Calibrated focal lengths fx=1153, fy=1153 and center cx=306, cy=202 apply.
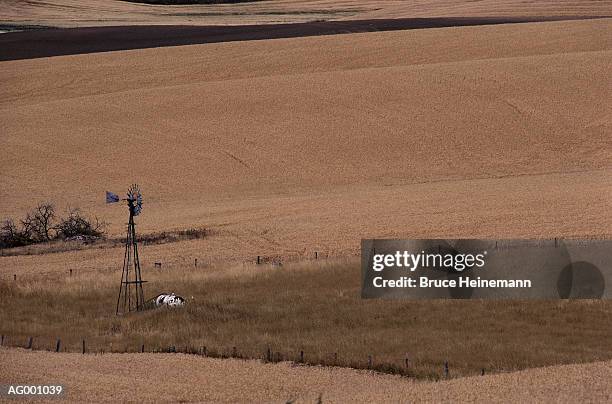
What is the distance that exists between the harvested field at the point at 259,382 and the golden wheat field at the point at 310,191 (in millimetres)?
85

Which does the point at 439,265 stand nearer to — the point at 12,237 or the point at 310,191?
the point at 12,237

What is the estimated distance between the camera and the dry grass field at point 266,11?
8712cm

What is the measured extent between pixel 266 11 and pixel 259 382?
79.6 metres

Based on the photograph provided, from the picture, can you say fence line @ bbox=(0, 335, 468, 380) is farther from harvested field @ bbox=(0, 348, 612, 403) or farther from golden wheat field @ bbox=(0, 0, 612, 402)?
harvested field @ bbox=(0, 348, 612, 403)

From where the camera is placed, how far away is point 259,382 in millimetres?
22469

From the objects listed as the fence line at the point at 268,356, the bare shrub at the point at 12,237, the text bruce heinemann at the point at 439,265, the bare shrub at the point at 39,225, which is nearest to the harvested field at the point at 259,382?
the fence line at the point at 268,356

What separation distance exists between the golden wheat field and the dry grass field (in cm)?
91

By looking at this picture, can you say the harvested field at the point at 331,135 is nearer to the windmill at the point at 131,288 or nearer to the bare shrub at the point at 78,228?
Answer: the bare shrub at the point at 78,228

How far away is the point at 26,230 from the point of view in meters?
40.7

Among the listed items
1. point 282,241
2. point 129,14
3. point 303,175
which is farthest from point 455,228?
point 129,14

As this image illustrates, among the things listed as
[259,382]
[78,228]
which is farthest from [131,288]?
[259,382]

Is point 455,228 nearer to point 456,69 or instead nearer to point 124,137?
point 124,137

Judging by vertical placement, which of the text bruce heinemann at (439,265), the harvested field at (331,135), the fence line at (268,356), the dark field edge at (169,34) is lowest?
the fence line at (268,356)

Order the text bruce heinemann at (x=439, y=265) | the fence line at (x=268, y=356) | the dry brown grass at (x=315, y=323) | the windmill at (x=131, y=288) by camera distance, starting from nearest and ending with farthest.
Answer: the fence line at (x=268, y=356), the dry brown grass at (x=315, y=323), the text bruce heinemann at (x=439, y=265), the windmill at (x=131, y=288)
